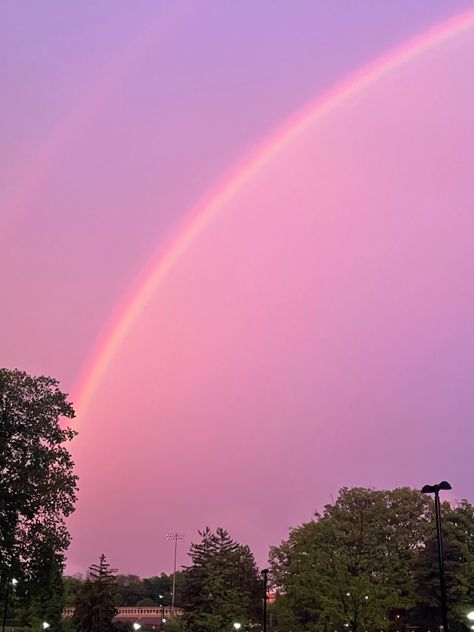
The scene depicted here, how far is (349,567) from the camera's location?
44.7m

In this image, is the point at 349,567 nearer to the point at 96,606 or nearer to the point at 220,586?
the point at 220,586

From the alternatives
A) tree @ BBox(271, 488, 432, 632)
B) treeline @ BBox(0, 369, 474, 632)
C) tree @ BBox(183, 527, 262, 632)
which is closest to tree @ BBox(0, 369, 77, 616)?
treeline @ BBox(0, 369, 474, 632)

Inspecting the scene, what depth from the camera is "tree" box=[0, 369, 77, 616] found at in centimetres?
3728

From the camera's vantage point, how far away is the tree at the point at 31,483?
37.3 m

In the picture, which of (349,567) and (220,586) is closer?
(349,567)

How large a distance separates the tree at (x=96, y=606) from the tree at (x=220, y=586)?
8912mm

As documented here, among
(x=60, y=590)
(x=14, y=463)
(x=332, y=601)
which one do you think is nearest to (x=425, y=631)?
(x=332, y=601)

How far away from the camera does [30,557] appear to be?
3781 cm

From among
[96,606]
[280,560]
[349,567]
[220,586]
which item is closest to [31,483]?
[349,567]

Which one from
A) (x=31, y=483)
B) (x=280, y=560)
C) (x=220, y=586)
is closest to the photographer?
(x=31, y=483)

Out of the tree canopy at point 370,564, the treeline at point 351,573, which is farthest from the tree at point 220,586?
the tree canopy at point 370,564

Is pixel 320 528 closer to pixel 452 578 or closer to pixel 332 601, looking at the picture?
pixel 332 601

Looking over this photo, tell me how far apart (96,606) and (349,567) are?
4465cm

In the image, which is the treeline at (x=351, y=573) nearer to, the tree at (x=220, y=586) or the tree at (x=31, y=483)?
the tree at (x=220, y=586)
